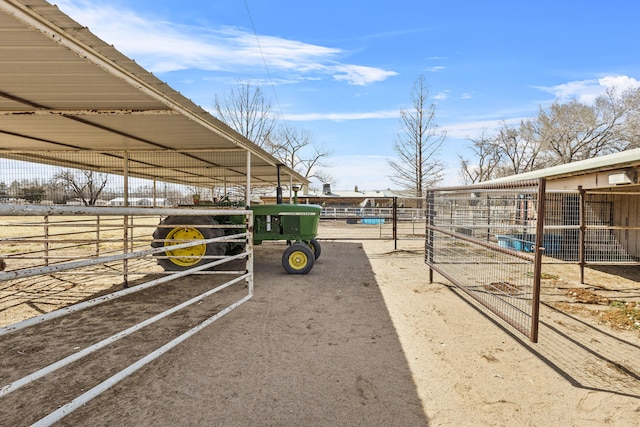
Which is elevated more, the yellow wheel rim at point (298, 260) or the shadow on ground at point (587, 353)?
the yellow wheel rim at point (298, 260)

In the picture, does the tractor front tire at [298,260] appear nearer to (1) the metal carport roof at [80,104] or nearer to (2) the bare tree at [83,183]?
(1) the metal carport roof at [80,104]

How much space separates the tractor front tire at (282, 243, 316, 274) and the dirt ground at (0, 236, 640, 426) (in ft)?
5.15

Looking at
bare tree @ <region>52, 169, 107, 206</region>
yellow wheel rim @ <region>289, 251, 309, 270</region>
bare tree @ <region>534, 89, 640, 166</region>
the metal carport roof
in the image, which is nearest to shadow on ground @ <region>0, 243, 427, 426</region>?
yellow wheel rim @ <region>289, 251, 309, 270</region>

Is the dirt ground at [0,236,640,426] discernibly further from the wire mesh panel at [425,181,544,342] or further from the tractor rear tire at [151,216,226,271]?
the tractor rear tire at [151,216,226,271]

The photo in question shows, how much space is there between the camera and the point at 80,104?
373 cm

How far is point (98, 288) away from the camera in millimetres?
5668

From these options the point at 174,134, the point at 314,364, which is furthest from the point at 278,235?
the point at 314,364

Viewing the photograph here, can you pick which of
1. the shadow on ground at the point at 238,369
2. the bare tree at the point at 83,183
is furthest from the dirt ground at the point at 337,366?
the bare tree at the point at 83,183

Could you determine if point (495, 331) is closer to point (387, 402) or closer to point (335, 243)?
point (387, 402)

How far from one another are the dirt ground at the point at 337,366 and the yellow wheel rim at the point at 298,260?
1618 millimetres

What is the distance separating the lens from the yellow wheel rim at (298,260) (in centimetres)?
691

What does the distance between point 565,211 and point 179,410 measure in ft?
27.1

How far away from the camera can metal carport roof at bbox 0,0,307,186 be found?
214cm

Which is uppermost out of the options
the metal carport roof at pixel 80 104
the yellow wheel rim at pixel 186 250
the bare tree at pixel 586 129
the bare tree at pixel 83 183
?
the bare tree at pixel 586 129
